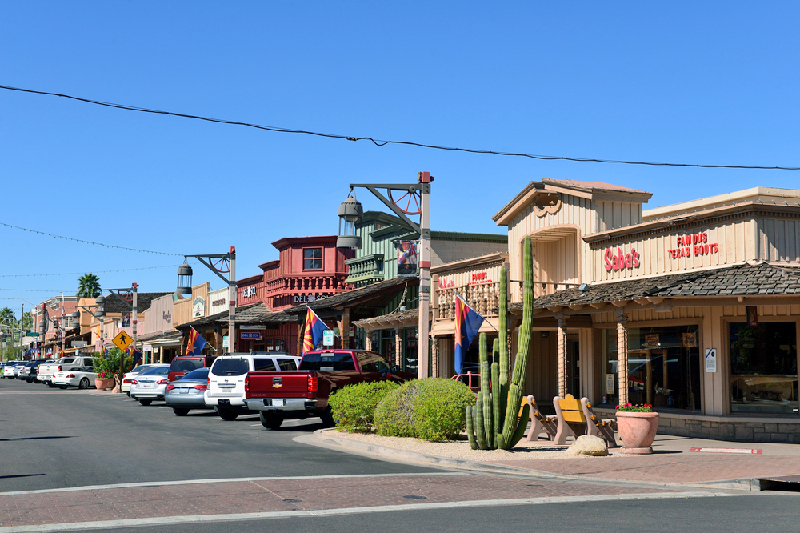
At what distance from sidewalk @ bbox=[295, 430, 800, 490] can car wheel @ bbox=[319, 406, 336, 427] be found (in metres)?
3.07

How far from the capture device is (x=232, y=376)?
898 inches

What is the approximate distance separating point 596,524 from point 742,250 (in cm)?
1043

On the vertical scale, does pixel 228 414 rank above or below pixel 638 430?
below

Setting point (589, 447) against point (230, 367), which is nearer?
point (589, 447)

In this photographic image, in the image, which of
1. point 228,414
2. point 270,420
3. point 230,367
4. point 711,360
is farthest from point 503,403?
point 228,414

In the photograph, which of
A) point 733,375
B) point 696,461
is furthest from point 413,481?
point 733,375

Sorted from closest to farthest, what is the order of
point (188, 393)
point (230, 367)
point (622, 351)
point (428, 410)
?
point (428, 410) → point (622, 351) → point (230, 367) → point (188, 393)

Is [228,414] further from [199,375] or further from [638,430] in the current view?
[638,430]

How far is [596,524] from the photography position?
879 centimetres

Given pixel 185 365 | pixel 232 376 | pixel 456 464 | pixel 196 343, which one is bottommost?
pixel 456 464

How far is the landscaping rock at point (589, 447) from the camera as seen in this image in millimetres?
14891

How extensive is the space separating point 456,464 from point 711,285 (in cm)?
624

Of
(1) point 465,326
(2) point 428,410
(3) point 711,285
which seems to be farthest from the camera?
(1) point 465,326

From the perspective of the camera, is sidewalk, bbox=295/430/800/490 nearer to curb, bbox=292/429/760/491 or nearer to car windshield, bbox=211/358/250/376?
curb, bbox=292/429/760/491
